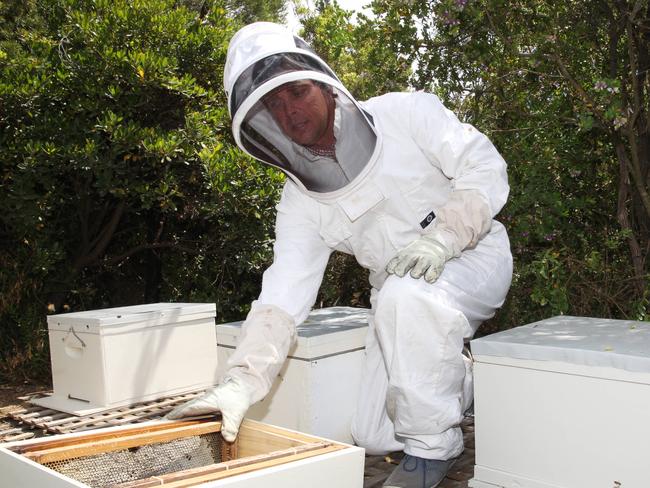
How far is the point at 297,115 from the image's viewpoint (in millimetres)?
2221

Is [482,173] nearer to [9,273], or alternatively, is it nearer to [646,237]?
[646,237]

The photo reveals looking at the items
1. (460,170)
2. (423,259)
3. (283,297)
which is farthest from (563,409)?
(283,297)

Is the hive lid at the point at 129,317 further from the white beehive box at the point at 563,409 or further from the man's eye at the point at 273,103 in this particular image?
the white beehive box at the point at 563,409

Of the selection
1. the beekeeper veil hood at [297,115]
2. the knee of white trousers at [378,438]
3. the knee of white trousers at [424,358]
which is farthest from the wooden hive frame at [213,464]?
the beekeeper veil hood at [297,115]

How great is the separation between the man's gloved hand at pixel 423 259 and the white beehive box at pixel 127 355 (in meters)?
1.52

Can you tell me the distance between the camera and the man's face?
7.16ft

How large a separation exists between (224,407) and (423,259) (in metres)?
0.73

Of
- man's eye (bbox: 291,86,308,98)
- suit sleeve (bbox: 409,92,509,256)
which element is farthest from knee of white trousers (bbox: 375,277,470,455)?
man's eye (bbox: 291,86,308,98)

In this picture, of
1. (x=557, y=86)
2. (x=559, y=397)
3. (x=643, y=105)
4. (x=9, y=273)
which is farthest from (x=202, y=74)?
(x=559, y=397)

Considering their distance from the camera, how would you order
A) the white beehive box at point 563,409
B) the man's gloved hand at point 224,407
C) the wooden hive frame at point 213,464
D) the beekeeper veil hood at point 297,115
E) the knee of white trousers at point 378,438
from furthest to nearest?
1. the knee of white trousers at point 378,438
2. the beekeeper veil hood at point 297,115
3. the man's gloved hand at point 224,407
4. the white beehive box at point 563,409
5. the wooden hive frame at point 213,464

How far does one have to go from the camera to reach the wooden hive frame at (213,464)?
1.28 meters

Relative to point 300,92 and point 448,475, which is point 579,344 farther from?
point 300,92

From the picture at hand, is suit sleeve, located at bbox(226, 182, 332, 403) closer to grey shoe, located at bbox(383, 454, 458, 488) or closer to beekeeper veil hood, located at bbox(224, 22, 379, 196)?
beekeeper veil hood, located at bbox(224, 22, 379, 196)

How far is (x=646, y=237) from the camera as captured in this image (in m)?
3.26
